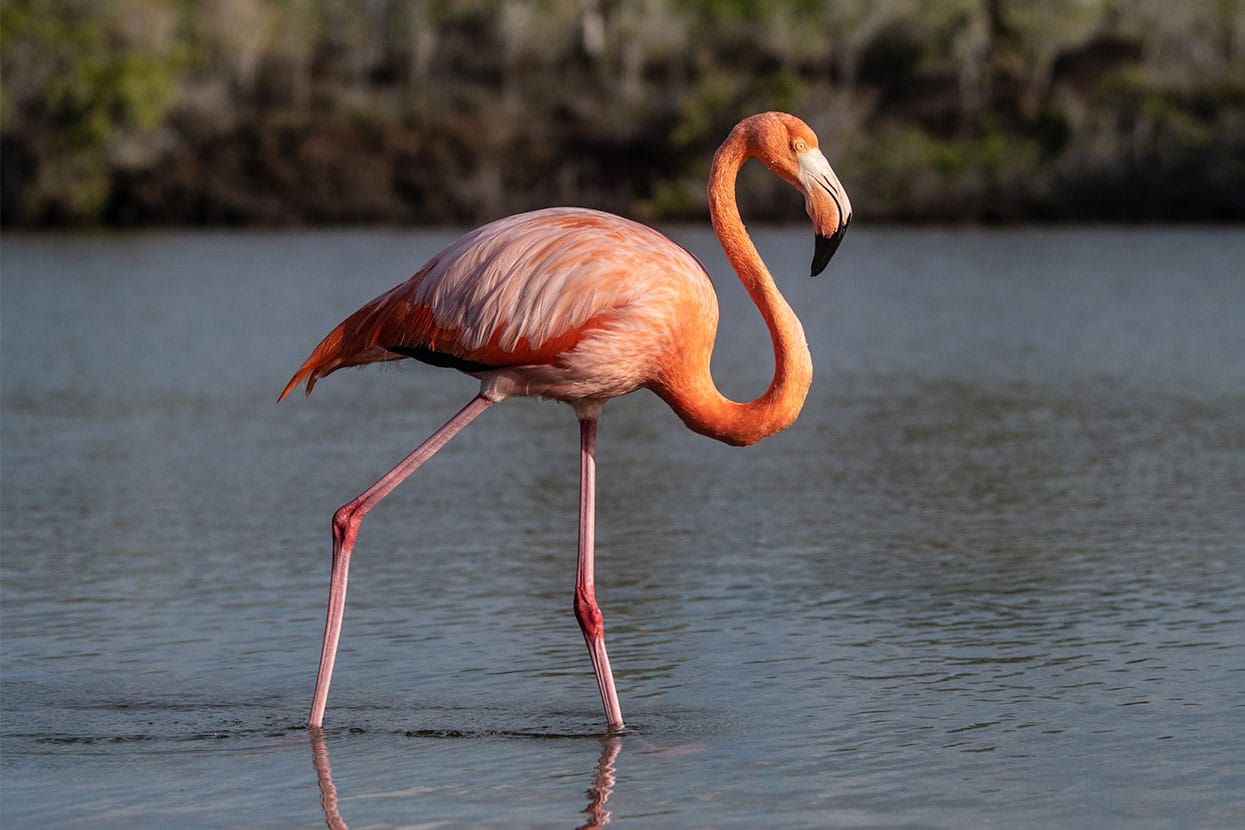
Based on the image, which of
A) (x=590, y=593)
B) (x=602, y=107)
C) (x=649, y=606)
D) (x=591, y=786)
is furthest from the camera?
(x=602, y=107)

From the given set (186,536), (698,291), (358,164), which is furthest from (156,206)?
(698,291)

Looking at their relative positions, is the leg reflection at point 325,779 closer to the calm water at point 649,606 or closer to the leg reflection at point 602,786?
the calm water at point 649,606

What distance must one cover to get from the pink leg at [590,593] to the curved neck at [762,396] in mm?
298

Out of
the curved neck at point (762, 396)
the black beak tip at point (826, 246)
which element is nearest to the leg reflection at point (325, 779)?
the curved neck at point (762, 396)

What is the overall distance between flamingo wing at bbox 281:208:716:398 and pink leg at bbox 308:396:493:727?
0.57 feet

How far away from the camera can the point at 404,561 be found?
783 centimetres

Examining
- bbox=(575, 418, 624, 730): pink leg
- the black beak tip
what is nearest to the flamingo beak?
the black beak tip

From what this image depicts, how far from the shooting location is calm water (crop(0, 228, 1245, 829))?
491 cm

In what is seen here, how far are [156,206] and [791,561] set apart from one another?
4223 cm

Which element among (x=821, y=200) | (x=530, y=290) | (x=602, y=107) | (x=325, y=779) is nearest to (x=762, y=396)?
(x=821, y=200)

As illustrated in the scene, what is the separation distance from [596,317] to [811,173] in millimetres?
690

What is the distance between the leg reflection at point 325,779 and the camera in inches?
183

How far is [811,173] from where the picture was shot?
5406 mm

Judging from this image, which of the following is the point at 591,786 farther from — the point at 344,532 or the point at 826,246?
the point at 826,246
